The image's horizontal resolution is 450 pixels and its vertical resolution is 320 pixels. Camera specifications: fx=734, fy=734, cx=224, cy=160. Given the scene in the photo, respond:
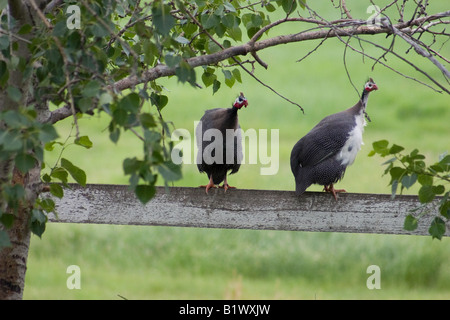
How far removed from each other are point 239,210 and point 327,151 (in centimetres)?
101

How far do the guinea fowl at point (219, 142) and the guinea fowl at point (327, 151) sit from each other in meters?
0.31

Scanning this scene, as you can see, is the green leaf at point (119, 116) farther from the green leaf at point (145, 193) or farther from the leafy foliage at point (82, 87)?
the green leaf at point (145, 193)

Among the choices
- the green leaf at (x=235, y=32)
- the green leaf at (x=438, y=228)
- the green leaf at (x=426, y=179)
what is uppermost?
the green leaf at (x=235, y=32)

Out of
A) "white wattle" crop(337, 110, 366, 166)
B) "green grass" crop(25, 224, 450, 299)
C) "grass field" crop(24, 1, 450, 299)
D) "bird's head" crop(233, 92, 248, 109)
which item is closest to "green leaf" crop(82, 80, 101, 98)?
"bird's head" crop(233, 92, 248, 109)

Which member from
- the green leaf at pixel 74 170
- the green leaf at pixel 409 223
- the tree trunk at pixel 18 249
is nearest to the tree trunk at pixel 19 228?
the tree trunk at pixel 18 249

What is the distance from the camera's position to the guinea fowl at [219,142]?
3.62 meters

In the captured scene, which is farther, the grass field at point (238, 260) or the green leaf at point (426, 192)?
the grass field at point (238, 260)

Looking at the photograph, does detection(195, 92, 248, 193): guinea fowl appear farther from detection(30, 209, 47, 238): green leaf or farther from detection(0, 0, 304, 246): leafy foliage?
detection(30, 209, 47, 238): green leaf

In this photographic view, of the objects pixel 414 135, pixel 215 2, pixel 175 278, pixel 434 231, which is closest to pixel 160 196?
pixel 215 2

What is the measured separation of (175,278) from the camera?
20.8ft

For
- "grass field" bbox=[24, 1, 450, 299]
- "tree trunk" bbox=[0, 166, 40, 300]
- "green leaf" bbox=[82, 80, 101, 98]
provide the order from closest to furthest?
"green leaf" bbox=[82, 80, 101, 98] < "tree trunk" bbox=[0, 166, 40, 300] < "grass field" bbox=[24, 1, 450, 299]

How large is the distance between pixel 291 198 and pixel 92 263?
4225 mm

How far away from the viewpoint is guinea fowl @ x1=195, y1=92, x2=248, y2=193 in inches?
143

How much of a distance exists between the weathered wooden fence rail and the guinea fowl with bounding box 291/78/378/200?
2.54 ft
